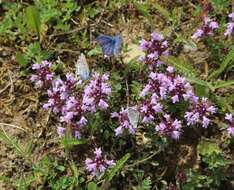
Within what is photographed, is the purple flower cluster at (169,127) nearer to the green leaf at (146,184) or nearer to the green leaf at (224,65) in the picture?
the green leaf at (146,184)

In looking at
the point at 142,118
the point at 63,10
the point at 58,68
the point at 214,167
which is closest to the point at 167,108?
the point at 142,118

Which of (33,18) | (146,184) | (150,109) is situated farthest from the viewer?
(33,18)

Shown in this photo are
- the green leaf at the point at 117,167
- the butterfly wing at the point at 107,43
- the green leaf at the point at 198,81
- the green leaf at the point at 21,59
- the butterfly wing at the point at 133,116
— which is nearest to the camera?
the green leaf at the point at 117,167

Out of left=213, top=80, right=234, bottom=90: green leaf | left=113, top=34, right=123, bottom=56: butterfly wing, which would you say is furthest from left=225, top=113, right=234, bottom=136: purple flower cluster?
left=113, top=34, right=123, bottom=56: butterfly wing

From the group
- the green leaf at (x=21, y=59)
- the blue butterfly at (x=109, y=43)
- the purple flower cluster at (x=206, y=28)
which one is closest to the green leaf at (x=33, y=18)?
the green leaf at (x=21, y=59)

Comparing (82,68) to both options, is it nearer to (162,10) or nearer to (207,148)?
(162,10)

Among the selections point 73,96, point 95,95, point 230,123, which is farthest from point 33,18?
point 230,123

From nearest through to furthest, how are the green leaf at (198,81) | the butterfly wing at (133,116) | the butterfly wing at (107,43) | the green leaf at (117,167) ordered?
the green leaf at (117,167) < the butterfly wing at (133,116) < the green leaf at (198,81) < the butterfly wing at (107,43)
